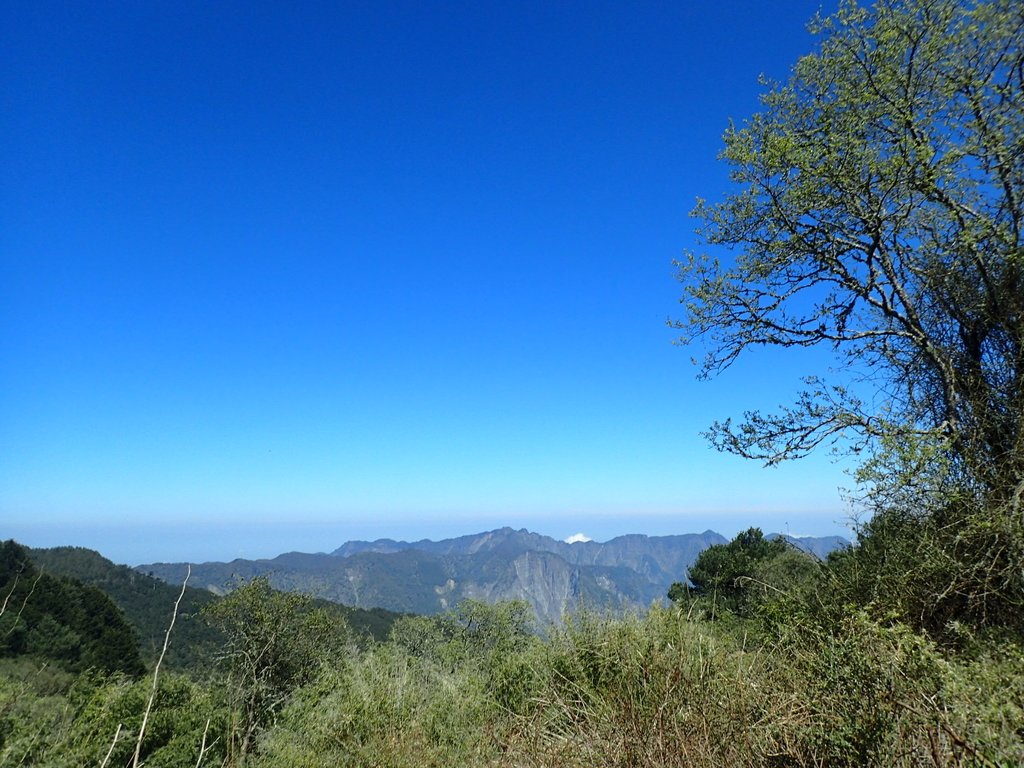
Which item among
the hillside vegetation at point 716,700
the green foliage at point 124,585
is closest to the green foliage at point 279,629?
the hillside vegetation at point 716,700

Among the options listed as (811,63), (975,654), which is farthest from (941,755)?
(811,63)

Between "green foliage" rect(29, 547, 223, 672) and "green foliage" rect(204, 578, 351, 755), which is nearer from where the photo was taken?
"green foliage" rect(204, 578, 351, 755)

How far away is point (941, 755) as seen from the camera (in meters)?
2.95

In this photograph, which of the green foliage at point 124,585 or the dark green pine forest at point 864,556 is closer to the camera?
the dark green pine forest at point 864,556

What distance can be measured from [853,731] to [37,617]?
2654 inches

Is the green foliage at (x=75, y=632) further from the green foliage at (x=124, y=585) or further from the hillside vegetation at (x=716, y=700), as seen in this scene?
the hillside vegetation at (x=716, y=700)

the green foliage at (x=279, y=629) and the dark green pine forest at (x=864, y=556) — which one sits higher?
the dark green pine forest at (x=864, y=556)

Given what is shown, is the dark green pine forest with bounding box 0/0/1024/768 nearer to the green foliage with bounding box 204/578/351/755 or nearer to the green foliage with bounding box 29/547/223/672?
the green foliage with bounding box 204/578/351/755

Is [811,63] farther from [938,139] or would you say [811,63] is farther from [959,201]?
[959,201]

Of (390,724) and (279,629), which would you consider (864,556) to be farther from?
(279,629)

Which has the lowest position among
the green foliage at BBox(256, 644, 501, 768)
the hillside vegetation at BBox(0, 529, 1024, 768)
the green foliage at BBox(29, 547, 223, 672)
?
the green foliage at BBox(29, 547, 223, 672)

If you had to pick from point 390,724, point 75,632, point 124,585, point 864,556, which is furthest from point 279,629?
point 124,585

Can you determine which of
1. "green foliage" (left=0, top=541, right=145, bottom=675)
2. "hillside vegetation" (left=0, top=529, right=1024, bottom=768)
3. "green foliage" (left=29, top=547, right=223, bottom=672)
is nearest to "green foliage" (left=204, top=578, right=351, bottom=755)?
"hillside vegetation" (left=0, top=529, right=1024, bottom=768)

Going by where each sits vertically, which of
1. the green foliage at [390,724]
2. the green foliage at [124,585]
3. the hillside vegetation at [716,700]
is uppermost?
the hillside vegetation at [716,700]
